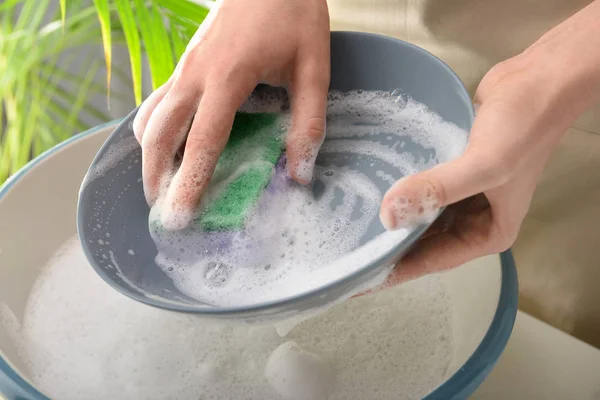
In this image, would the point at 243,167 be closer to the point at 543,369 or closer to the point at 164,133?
the point at 164,133

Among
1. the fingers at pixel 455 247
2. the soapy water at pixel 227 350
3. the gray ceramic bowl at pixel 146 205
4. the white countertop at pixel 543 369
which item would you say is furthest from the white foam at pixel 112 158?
the white countertop at pixel 543 369

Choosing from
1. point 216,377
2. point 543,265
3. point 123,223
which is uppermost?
point 123,223

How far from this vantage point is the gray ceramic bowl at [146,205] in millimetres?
383

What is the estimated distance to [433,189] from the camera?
0.34 m

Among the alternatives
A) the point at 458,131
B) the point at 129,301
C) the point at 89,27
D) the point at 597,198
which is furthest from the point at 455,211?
the point at 89,27

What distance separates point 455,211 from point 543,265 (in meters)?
0.21

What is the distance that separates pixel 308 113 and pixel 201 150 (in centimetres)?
9

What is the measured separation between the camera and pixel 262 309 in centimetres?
34

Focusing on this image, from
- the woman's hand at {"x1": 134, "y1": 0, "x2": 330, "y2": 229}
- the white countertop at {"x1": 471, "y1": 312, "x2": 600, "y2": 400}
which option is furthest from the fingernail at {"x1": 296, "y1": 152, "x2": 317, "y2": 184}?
the white countertop at {"x1": 471, "y1": 312, "x2": 600, "y2": 400}

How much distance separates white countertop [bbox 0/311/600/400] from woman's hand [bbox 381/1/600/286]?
5.9 inches

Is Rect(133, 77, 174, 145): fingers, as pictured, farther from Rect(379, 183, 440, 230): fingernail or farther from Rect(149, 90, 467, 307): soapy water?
Rect(379, 183, 440, 230): fingernail

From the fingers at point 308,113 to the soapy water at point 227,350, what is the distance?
138 mm

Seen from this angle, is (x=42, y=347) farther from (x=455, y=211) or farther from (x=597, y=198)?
(x=597, y=198)

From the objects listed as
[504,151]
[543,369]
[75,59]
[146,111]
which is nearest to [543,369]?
[543,369]
